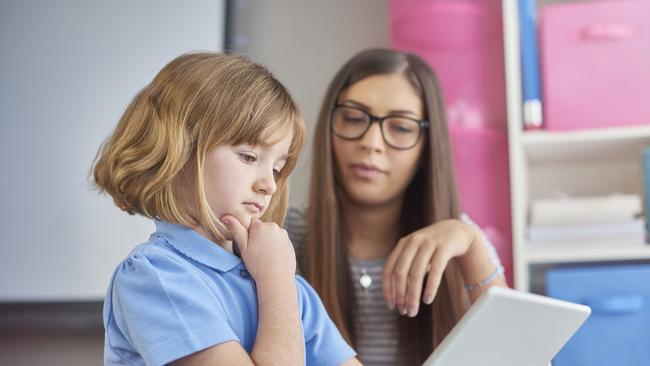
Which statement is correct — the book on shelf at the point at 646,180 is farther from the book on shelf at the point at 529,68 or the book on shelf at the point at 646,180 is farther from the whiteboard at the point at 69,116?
the whiteboard at the point at 69,116

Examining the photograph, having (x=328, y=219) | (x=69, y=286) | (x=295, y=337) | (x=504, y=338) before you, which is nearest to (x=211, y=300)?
(x=295, y=337)

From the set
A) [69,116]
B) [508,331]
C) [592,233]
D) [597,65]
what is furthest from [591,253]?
[69,116]

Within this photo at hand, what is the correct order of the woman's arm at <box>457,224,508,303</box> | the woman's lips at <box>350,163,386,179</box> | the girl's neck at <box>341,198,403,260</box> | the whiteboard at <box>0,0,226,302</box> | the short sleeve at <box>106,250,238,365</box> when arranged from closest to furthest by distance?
1. the short sleeve at <box>106,250,238,365</box>
2. the woman's arm at <box>457,224,508,303</box>
3. the woman's lips at <box>350,163,386,179</box>
4. the girl's neck at <box>341,198,403,260</box>
5. the whiteboard at <box>0,0,226,302</box>

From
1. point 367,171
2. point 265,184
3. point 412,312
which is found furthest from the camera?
point 367,171

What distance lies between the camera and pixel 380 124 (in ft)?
4.34

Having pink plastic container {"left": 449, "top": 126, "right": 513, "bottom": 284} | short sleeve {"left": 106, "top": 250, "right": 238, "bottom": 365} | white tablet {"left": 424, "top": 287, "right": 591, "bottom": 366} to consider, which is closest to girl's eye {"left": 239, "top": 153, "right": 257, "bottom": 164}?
short sleeve {"left": 106, "top": 250, "right": 238, "bottom": 365}

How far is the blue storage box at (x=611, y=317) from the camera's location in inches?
62.9

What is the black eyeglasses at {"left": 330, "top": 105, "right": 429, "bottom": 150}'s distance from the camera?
1331mm

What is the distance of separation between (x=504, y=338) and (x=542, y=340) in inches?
2.5

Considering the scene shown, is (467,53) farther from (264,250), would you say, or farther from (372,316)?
(264,250)

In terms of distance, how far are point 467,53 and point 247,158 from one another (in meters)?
1.12

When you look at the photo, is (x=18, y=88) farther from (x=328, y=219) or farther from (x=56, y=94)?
(x=328, y=219)

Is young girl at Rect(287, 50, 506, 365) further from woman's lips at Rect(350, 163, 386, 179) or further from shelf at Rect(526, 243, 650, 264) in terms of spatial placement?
shelf at Rect(526, 243, 650, 264)

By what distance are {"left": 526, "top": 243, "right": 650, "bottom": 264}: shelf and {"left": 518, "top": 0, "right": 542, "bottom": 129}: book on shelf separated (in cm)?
29
